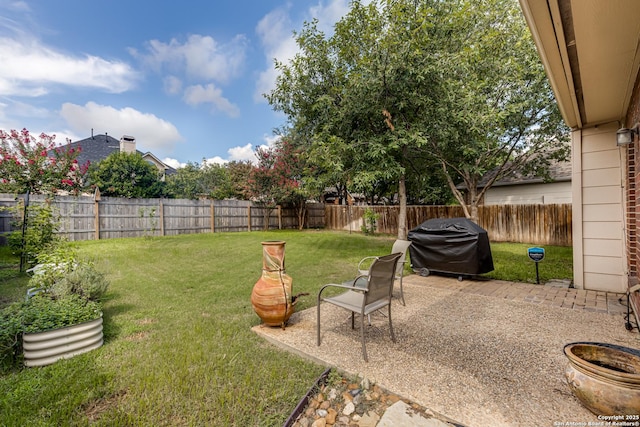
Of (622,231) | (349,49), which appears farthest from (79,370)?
(349,49)

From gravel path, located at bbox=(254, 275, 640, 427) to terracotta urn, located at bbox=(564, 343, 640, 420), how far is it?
165mm

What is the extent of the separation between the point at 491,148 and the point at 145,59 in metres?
13.2

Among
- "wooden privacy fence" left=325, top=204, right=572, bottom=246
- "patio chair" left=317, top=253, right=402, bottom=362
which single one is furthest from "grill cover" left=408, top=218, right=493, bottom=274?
"wooden privacy fence" left=325, top=204, right=572, bottom=246

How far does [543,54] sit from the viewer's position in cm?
254

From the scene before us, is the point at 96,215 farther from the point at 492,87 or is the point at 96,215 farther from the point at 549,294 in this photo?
the point at 492,87

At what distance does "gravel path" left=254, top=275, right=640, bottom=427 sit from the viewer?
1917mm

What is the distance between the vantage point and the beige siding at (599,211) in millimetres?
4445

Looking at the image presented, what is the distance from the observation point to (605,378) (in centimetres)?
166

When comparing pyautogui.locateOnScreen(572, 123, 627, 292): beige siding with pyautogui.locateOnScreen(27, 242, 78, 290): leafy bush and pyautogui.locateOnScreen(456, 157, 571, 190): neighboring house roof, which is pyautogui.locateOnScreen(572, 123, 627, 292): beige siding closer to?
pyautogui.locateOnScreen(27, 242, 78, 290): leafy bush

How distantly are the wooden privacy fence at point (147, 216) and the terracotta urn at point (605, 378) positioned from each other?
10.7 meters

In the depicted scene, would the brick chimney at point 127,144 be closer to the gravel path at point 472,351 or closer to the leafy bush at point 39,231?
the leafy bush at point 39,231

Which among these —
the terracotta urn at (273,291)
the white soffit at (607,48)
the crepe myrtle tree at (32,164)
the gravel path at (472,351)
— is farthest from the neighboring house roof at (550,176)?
the crepe myrtle tree at (32,164)

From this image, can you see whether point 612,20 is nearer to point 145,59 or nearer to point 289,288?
point 289,288

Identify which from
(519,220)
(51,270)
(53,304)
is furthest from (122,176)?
(519,220)
